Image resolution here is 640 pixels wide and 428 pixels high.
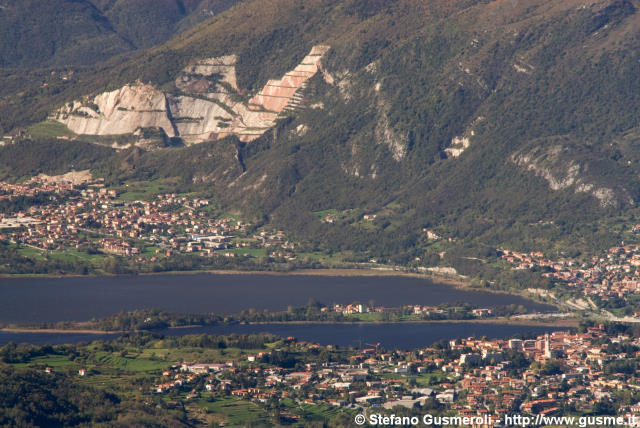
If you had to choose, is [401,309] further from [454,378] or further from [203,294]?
[454,378]

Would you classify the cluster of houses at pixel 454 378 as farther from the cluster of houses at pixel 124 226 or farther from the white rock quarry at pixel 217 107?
the white rock quarry at pixel 217 107

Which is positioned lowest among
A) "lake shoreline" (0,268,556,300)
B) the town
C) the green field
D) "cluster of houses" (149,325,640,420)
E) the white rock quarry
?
the green field

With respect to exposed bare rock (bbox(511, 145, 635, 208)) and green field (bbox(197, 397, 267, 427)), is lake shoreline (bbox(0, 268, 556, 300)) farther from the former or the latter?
green field (bbox(197, 397, 267, 427))

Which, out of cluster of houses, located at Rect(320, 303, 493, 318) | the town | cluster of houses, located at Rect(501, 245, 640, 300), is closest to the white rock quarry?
the town

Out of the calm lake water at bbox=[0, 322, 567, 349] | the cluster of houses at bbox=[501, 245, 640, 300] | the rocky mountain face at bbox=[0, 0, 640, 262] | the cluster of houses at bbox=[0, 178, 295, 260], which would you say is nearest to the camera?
the calm lake water at bbox=[0, 322, 567, 349]

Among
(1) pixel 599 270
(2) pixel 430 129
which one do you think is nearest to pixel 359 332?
(1) pixel 599 270

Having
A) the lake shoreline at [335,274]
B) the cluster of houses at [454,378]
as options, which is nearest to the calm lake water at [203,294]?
the lake shoreline at [335,274]
